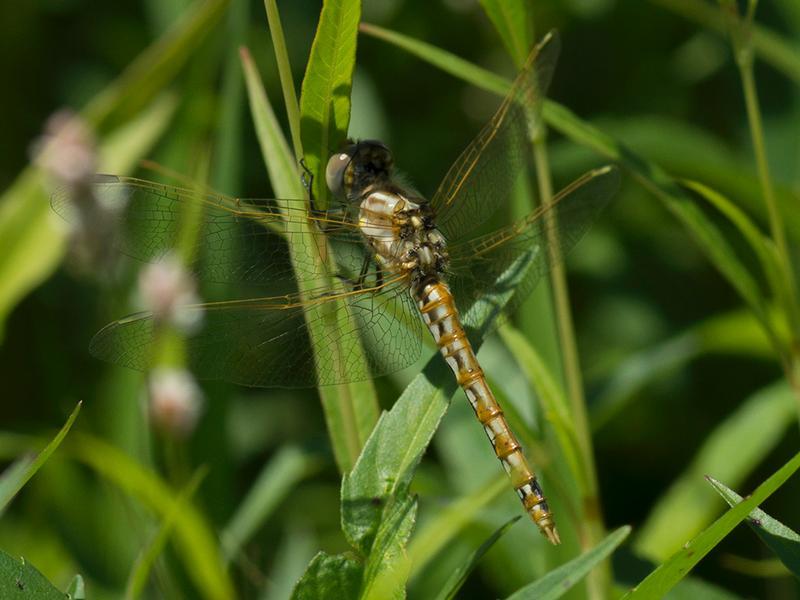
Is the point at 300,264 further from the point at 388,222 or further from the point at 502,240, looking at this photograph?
the point at 502,240

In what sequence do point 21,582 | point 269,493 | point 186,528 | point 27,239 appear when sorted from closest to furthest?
1. point 21,582
2. point 186,528
3. point 269,493
4. point 27,239

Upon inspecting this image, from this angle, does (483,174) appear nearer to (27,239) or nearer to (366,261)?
(366,261)

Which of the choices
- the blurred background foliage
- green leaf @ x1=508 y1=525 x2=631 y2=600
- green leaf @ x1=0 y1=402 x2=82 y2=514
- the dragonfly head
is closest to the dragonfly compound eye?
the dragonfly head

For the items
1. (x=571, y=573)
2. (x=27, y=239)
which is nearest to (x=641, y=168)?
(x=571, y=573)

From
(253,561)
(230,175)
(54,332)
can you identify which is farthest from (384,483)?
(54,332)

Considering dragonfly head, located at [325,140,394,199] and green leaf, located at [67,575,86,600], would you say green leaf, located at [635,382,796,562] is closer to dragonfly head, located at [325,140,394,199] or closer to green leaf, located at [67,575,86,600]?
dragonfly head, located at [325,140,394,199]
